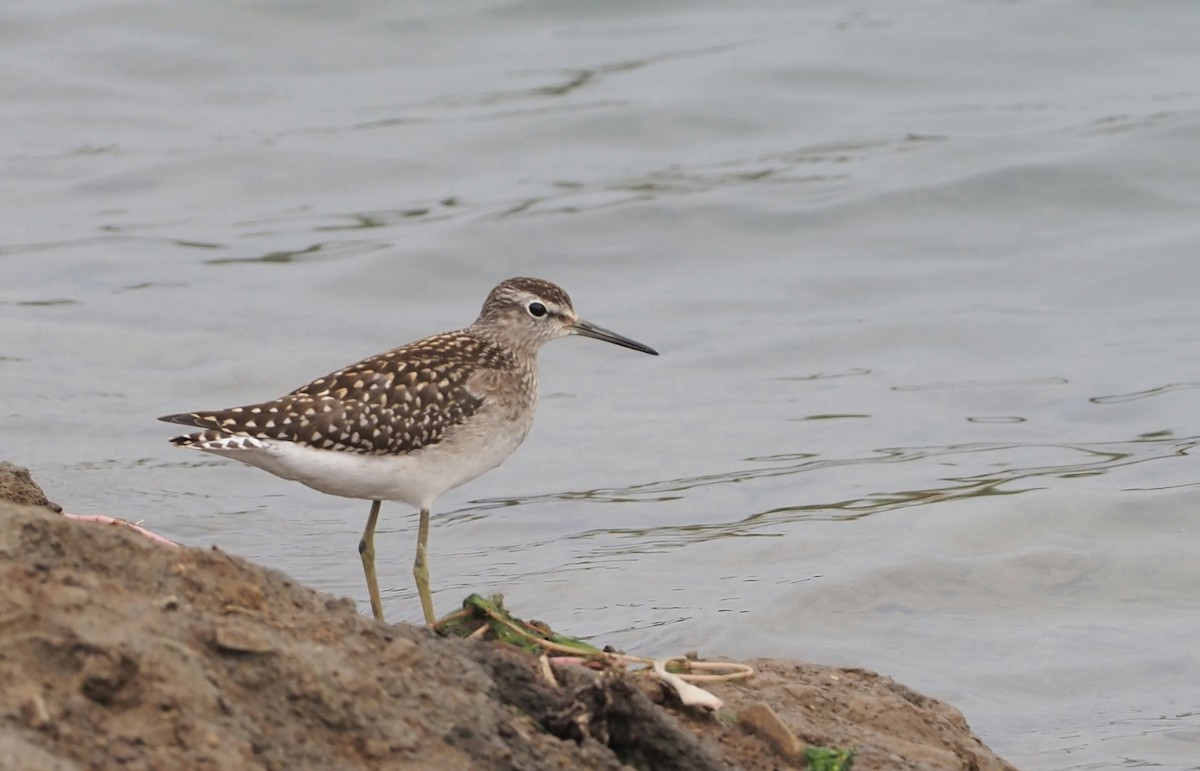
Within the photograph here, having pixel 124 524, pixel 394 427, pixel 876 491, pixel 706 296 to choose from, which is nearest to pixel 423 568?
pixel 394 427

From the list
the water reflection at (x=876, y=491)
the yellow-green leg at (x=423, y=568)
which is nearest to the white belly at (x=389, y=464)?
the yellow-green leg at (x=423, y=568)

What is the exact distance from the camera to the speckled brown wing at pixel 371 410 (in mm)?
7188

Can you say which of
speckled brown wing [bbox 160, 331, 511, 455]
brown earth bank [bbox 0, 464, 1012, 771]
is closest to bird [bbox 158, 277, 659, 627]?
speckled brown wing [bbox 160, 331, 511, 455]

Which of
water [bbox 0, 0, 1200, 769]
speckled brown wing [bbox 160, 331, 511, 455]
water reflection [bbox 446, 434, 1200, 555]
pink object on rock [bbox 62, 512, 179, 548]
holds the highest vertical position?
pink object on rock [bbox 62, 512, 179, 548]

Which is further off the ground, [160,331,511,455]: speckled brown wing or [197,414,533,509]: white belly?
[160,331,511,455]: speckled brown wing

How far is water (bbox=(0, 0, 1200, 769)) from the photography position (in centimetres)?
898

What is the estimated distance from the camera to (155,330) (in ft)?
44.1

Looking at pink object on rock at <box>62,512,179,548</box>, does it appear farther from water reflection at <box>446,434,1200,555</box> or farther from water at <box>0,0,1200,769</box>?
water reflection at <box>446,434,1200,555</box>

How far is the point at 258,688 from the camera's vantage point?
4.05 meters

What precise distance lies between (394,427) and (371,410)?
0.39 ft

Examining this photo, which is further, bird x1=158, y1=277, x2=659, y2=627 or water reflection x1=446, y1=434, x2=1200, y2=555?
water reflection x1=446, y1=434, x2=1200, y2=555

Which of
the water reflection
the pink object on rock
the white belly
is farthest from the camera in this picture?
the water reflection

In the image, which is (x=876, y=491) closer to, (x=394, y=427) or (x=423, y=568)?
(x=423, y=568)

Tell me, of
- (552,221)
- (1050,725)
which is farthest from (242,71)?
(1050,725)
